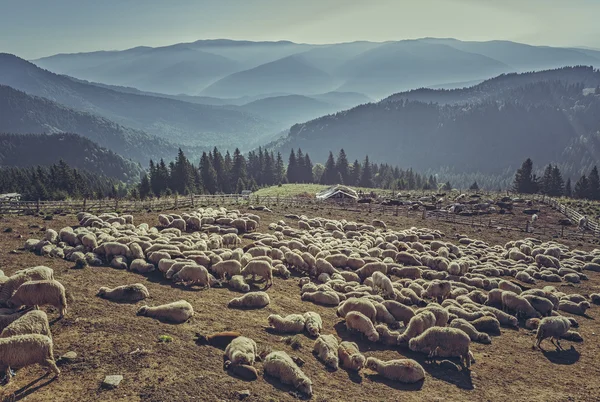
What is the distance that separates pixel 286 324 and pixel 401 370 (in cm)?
446

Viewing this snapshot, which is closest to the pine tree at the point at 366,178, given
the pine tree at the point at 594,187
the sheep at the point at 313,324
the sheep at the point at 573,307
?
the pine tree at the point at 594,187

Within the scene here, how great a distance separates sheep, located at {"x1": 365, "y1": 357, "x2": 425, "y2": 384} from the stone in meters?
7.84

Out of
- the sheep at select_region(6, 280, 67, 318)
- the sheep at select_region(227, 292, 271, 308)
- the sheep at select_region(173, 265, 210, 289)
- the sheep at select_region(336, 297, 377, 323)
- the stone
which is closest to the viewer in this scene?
the stone

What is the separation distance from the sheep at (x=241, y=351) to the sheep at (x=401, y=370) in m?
4.19

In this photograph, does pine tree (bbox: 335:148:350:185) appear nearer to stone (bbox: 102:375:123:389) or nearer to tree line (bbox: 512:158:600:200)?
tree line (bbox: 512:158:600:200)

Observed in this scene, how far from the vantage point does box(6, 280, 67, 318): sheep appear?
40.7 feet

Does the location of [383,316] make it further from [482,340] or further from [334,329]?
[482,340]

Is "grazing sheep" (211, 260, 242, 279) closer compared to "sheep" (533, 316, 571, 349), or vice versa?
"sheep" (533, 316, 571, 349)

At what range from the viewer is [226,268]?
64.5ft

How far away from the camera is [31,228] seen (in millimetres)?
26219

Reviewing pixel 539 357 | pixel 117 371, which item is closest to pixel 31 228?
pixel 117 371

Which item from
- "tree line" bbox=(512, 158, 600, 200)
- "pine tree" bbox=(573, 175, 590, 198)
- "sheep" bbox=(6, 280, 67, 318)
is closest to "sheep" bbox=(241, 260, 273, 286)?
"sheep" bbox=(6, 280, 67, 318)

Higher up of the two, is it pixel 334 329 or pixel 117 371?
Answer: pixel 117 371

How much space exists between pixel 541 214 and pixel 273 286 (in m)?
48.2
